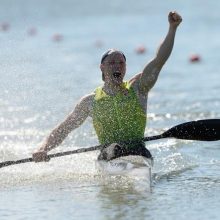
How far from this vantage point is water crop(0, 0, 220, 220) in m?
8.20

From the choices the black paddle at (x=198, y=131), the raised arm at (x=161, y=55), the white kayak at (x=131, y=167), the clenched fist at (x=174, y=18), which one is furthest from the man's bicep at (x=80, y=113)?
the clenched fist at (x=174, y=18)

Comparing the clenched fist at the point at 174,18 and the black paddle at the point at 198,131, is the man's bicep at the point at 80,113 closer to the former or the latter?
the black paddle at the point at 198,131

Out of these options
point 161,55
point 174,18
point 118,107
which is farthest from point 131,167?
point 174,18

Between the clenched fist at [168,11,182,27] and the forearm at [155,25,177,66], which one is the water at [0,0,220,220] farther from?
the clenched fist at [168,11,182,27]

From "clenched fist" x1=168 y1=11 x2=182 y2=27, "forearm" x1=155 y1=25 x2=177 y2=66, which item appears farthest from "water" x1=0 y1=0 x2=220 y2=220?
"clenched fist" x1=168 y1=11 x2=182 y2=27

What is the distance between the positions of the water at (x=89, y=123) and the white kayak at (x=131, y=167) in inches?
2.8

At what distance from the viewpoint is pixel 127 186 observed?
880 cm

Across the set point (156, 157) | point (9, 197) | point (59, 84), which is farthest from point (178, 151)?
point (59, 84)

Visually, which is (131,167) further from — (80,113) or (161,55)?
(161,55)

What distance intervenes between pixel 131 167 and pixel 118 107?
2.66 ft

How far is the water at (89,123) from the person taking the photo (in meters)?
8.20

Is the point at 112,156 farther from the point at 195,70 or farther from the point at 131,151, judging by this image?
the point at 195,70

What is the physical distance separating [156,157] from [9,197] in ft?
9.10

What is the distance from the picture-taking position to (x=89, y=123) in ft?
44.5
